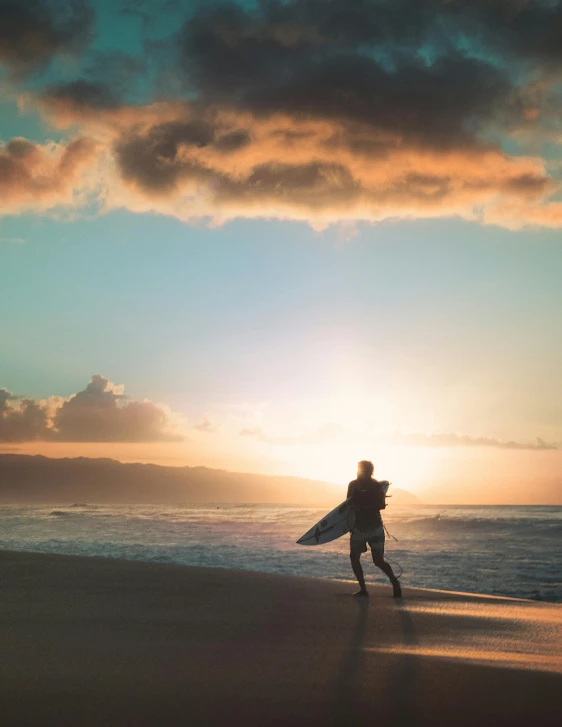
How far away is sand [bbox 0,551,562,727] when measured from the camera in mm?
3273

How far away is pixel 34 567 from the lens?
10.4 metres

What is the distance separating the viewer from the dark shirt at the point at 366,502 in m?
9.14

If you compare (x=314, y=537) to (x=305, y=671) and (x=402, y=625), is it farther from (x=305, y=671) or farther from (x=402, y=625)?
(x=305, y=671)

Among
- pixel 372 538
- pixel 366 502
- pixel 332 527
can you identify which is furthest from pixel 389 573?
pixel 332 527

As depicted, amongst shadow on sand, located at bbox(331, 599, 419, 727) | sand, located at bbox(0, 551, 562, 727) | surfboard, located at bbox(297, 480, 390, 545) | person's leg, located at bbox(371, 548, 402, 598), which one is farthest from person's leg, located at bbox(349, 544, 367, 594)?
shadow on sand, located at bbox(331, 599, 419, 727)

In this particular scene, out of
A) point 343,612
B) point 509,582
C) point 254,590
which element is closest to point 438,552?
point 509,582

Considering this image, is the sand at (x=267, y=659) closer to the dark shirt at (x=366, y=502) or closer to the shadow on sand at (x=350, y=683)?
the shadow on sand at (x=350, y=683)

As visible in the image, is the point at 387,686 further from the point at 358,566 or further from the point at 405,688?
the point at 358,566

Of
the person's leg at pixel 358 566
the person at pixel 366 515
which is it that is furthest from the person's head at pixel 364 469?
the person's leg at pixel 358 566

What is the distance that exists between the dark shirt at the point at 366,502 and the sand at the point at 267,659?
44.6 inches

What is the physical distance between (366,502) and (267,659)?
16.1ft

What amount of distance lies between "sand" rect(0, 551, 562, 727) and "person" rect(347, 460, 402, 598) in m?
0.83

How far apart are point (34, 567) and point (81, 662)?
6814mm

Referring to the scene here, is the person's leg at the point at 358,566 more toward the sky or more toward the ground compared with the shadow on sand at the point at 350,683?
more toward the ground
